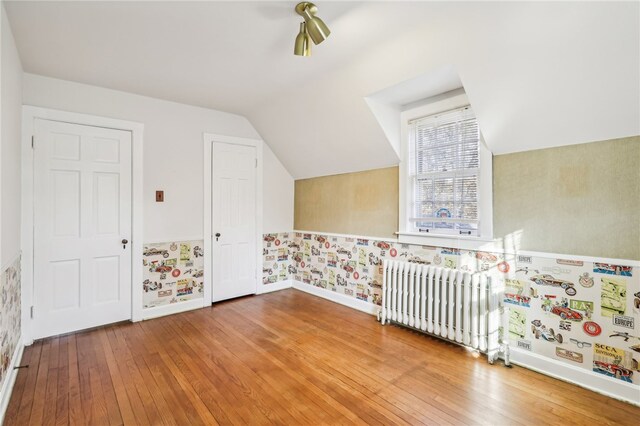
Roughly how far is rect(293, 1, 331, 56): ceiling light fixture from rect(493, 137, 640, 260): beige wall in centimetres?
177

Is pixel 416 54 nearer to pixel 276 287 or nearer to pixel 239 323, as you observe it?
pixel 239 323

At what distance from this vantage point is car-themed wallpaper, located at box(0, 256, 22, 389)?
2.00m

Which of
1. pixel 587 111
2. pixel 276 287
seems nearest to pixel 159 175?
pixel 276 287

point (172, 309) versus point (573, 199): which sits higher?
point (573, 199)

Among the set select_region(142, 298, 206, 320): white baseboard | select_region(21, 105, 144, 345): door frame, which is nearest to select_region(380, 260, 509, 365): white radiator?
select_region(142, 298, 206, 320): white baseboard

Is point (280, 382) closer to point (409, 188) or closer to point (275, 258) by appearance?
point (409, 188)

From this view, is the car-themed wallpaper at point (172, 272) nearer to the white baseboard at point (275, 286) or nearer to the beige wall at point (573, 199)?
the white baseboard at point (275, 286)

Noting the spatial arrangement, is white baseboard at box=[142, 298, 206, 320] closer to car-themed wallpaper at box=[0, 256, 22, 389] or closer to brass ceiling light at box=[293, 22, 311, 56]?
car-themed wallpaper at box=[0, 256, 22, 389]

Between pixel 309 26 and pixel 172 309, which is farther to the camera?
pixel 172 309

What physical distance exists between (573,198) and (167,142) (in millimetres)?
4000

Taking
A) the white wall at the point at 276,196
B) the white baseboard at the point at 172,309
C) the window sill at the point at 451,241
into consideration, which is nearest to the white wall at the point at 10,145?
the white baseboard at the point at 172,309

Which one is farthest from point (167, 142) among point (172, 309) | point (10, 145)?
point (172, 309)

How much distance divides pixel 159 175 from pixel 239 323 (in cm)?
195

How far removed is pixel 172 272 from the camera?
3695 mm
